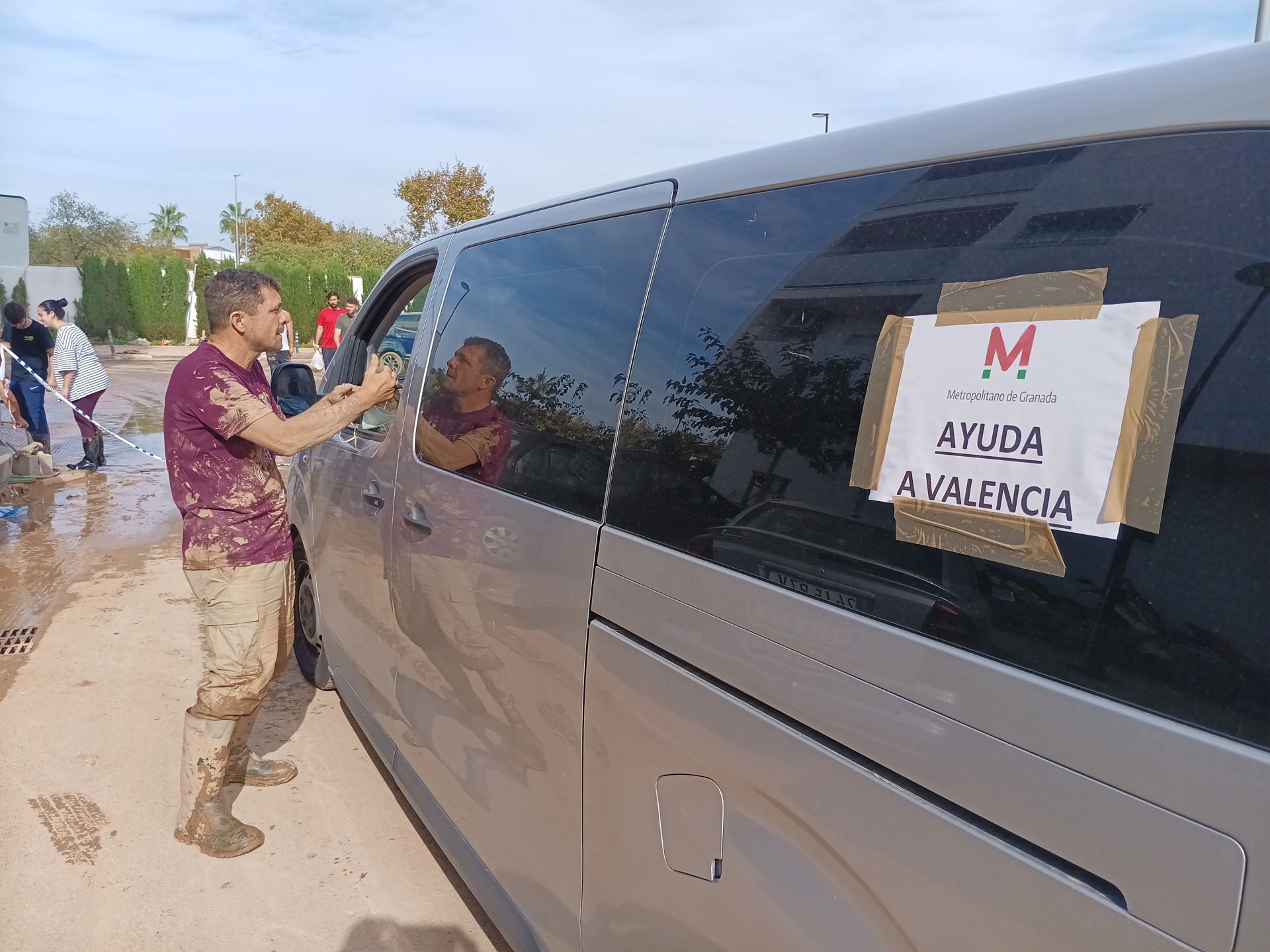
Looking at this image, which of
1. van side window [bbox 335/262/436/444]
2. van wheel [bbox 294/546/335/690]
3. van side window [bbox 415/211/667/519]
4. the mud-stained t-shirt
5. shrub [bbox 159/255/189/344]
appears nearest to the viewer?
van side window [bbox 415/211/667/519]

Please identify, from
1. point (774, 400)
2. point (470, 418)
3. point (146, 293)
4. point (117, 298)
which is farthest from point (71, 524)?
point (146, 293)

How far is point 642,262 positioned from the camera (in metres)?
1.84

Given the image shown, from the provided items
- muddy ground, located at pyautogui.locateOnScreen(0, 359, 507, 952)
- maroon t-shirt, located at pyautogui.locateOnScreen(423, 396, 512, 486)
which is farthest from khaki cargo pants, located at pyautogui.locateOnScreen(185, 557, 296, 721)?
maroon t-shirt, located at pyautogui.locateOnScreen(423, 396, 512, 486)

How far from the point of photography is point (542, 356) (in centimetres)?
220

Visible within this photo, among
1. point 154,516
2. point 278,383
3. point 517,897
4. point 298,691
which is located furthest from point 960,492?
point 154,516

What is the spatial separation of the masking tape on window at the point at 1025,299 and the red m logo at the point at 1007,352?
2cm

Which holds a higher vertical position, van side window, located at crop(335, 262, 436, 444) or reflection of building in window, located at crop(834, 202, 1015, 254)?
reflection of building in window, located at crop(834, 202, 1015, 254)

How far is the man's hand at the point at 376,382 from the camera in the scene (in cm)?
282

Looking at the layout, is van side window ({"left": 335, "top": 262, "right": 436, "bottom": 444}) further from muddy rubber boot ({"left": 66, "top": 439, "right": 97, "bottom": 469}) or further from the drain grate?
muddy rubber boot ({"left": 66, "top": 439, "right": 97, "bottom": 469})

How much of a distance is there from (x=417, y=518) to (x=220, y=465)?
0.85 metres

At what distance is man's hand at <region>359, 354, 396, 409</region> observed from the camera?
2816mm

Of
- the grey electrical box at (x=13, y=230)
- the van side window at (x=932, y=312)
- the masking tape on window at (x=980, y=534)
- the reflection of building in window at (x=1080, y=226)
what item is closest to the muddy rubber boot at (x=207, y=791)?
the van side window at (x=932, y=312)

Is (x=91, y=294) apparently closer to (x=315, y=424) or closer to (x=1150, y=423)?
(x=315, y=424)

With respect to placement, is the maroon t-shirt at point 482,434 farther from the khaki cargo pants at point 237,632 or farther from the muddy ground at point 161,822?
the muddy ground at point 161,822
